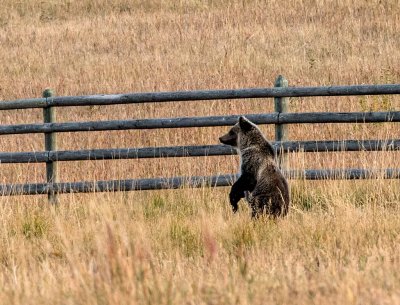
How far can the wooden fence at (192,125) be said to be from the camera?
959cm

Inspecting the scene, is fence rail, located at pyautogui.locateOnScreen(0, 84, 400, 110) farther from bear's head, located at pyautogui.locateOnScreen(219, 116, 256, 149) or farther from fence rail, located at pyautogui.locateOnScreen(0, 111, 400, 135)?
bear's head, located at pyautogui.locateOnScreen(219, 116, 256, 149)

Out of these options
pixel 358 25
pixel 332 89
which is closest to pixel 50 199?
pixel 332 89

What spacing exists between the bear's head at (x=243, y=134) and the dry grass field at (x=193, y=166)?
63 centimetres

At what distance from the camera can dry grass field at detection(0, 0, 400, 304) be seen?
467 cm

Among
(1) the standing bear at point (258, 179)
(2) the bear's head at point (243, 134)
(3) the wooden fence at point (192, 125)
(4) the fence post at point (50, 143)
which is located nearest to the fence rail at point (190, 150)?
(3) the wooden fence at point (192, 125)

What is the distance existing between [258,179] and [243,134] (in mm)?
685

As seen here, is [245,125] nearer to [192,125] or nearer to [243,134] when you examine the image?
[243,134]

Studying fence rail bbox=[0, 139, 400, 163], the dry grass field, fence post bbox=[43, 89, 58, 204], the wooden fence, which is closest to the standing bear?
the dry grass field

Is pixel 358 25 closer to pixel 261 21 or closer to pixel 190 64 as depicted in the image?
pixel 261 21

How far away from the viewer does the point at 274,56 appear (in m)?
19.1

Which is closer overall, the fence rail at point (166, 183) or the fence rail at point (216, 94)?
the fence rail at point (166, 183)

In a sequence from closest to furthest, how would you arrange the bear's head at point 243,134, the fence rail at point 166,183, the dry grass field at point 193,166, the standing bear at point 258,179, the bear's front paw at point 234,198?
the dry grass field at point 193,166
the standing bear at point 258,179
the bear's front paw at point 234,198
the bear's head at point 243,134
the fence rail at point 166,183

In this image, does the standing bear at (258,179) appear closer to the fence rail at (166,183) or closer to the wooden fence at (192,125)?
the fence rail at (166,183)

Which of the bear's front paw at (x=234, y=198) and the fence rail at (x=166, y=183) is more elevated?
the bear's front paw at (x=234, y=198)
